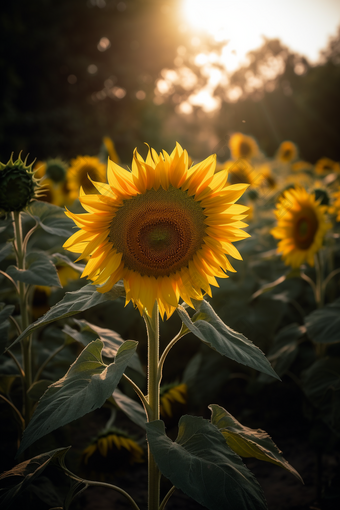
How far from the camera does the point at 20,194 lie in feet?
5.21

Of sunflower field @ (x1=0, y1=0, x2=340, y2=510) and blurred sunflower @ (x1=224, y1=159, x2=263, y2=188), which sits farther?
blurred sunflower @ (x1=224, y1=159, x2=263, y2=188)

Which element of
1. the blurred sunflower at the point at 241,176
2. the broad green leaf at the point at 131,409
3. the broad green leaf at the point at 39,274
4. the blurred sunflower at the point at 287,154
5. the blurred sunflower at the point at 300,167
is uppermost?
the blurred sunflower at the point at 287,154

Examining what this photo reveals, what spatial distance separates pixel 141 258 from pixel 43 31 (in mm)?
14978

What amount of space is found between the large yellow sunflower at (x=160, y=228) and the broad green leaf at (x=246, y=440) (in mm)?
387

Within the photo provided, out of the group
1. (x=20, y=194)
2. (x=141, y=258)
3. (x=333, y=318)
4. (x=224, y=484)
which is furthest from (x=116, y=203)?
(x=333, y=318)

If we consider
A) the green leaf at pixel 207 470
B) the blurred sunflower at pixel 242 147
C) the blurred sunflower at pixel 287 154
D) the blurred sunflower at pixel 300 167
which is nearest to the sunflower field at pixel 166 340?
the green leaf at pixel 207 470

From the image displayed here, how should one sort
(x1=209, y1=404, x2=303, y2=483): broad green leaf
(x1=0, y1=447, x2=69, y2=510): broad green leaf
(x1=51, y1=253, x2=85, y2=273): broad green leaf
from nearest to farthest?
(x1=0, y1=447, x2=69, y2=510): broad green leaf < (x1=209, y1=404, x2=303, y2=483): broad green leaf < (x1=51, y1=253, x2=85, y2=273): broad green leaf

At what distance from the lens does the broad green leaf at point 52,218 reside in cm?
162

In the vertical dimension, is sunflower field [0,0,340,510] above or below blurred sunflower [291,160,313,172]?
below

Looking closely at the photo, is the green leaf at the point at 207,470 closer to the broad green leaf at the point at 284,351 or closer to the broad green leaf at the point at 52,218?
the broad green leaf at the point at 52,218

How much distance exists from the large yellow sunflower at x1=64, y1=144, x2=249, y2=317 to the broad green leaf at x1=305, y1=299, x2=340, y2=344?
0.82 meters

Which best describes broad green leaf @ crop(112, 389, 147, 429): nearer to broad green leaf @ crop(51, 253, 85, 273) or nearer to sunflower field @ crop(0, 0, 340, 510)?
sunflower field @ crop(0, 0, 340, 510)

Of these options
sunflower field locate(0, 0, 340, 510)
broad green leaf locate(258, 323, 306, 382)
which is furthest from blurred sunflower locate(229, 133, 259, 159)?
broad green leaf locate(258, 323, 306, 382)

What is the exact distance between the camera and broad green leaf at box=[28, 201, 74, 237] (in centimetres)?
162
